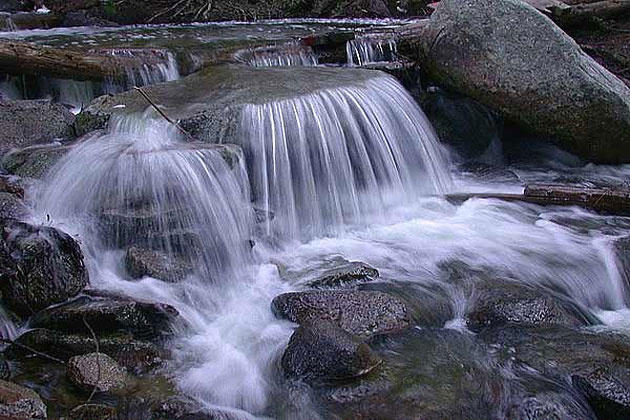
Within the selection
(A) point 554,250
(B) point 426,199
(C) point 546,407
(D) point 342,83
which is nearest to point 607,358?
(C) point 546,407

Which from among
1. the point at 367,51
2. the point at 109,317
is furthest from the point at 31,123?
the point at 367,51

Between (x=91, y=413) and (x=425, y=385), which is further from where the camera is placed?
(x=425, y=385)

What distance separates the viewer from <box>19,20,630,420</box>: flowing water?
448 cm

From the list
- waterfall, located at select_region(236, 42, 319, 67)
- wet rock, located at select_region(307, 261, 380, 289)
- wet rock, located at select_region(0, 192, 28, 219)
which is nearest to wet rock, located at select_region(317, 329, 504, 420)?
wet rock, located at select_region(307, 261, 380, 289)

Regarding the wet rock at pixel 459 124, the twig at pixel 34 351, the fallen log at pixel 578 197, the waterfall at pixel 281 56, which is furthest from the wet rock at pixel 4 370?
the wet rock at pixel 459 124

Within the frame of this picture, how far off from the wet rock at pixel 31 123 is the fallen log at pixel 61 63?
51 cm

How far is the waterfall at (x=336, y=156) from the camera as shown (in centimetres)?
600

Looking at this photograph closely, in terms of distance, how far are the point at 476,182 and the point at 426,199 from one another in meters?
0.82

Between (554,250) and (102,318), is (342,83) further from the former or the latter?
(102,318)

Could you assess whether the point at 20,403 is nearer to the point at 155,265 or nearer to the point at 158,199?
the point at 155,265

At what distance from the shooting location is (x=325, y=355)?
12.6 feet

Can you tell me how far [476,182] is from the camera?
724cm

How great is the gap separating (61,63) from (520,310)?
15.7 feet

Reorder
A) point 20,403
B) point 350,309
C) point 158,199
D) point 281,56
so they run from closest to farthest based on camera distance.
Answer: point 20,403 < point 350,309 < point 158,199 < point 281,56
